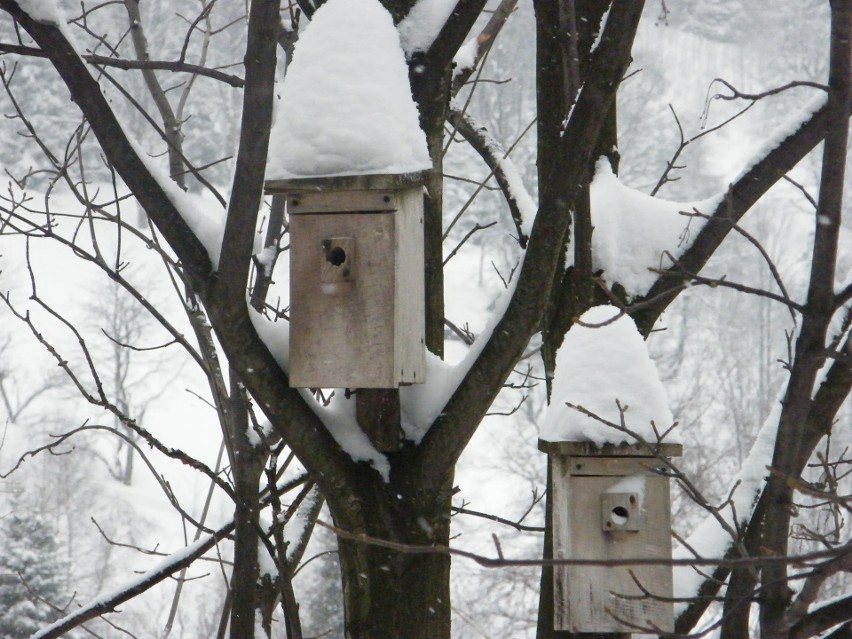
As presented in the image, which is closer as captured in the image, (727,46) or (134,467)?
(134,467)

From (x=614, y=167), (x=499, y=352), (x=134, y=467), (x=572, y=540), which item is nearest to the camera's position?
(x=499, y=352)

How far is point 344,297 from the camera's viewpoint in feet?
5.74

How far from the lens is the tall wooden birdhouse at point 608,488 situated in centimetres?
187

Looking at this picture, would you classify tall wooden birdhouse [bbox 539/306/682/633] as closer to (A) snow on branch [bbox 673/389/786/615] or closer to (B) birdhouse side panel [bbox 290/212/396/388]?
(A) snow on branch [bbox 673/389/786/615]

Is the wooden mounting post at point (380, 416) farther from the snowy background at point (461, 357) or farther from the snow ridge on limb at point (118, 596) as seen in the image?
the snowy background at point (461, 357)

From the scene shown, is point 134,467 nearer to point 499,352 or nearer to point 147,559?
point 147,559

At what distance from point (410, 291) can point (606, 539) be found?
2.34 ft

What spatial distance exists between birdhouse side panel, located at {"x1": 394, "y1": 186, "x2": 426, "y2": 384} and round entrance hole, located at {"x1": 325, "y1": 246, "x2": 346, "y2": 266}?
0.12 metres

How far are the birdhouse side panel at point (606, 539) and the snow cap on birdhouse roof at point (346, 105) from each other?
81 centimetres

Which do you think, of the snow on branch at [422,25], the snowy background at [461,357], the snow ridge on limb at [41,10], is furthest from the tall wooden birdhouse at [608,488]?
the snowy background at [461,357]

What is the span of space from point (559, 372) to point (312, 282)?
61 centimetres

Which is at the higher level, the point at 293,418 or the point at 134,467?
the point at 134,467

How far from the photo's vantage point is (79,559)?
1535 centimetres

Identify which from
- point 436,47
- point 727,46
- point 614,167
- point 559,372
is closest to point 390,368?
point 559,372
